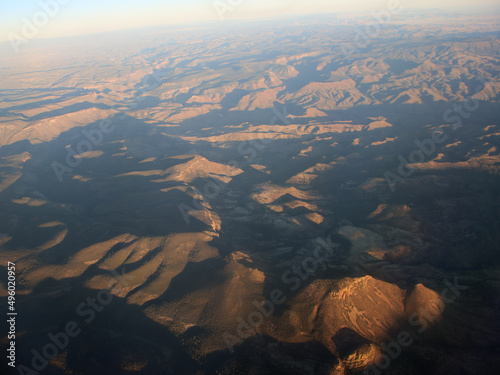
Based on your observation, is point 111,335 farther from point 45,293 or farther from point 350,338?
point 350,338

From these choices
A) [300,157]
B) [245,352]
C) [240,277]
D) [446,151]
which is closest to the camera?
[245,352]

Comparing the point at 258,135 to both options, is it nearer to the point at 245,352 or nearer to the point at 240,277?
the point at 240,277

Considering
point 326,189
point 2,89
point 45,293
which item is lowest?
point 326,189

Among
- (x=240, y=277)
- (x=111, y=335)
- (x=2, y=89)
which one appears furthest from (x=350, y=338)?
(x=2, y=89)

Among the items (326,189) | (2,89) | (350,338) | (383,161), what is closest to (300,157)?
(326,189)

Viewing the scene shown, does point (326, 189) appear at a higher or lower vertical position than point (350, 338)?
lower

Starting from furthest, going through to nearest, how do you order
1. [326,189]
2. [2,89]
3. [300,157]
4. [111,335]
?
[2,89]
[300,157]
[326,189]
[111,335]

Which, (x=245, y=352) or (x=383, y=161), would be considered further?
(x=383, y=161)
